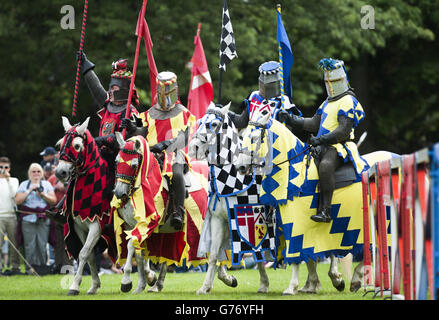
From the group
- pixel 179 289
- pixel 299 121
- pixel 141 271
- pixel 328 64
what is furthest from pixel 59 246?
pixel 328 64

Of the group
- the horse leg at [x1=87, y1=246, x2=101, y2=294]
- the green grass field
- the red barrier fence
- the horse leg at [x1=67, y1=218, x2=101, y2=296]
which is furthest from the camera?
the horse leg at [x1=87, y1=246, x2=101, y2=294]

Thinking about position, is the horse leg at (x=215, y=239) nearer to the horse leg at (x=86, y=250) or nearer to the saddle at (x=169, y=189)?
the saddle at (x=169, y=189)

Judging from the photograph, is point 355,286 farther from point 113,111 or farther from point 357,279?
point 113,111

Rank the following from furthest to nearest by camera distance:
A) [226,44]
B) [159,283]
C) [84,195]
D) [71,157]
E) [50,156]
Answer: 1. [50,156]
2. [226,44]
3. [159,283]
4. [84,195]
5. [71,157]

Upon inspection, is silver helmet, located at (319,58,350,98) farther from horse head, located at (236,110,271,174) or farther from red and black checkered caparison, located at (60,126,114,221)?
red and black checkered caparison, located at (60,126,114,221)

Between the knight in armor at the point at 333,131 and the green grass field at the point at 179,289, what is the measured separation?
114cm

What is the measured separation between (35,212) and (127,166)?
597 centimetres

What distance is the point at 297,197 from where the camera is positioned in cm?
1020

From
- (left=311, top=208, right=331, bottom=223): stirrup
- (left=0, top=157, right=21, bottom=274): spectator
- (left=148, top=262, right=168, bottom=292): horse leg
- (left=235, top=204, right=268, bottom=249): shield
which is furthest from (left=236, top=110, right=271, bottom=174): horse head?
(left=0, top=157, right=21, bottom=274): spectator

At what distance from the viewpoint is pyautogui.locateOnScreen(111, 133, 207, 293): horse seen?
10242 mm

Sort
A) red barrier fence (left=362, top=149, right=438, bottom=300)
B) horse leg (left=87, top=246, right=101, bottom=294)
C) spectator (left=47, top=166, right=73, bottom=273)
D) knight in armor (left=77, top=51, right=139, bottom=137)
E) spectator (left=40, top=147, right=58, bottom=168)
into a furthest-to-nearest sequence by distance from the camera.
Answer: spectator (left=40, top=147, right=58, bottom=168), spectator (left=47, top=166, right=73, bottom=273), knight in armor (left=77, top=51, right=139, bottom=137), horse leg (left=87, top=246, right=101, bottom=294), red barrier fence (left=362, top=149, right=438, bottom=300)

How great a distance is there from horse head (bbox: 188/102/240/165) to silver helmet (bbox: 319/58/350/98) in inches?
52.0
